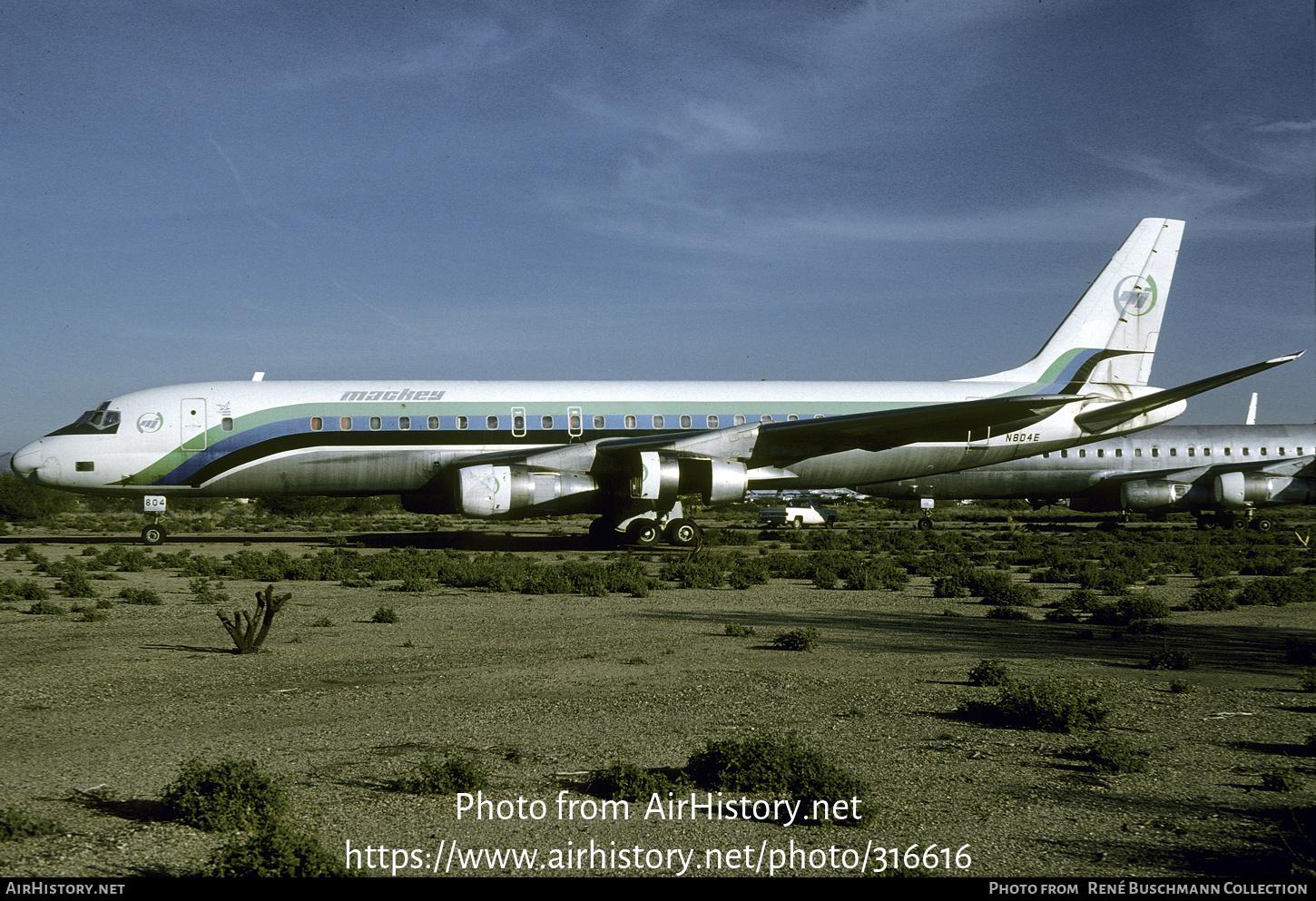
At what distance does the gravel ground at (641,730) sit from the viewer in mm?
4070

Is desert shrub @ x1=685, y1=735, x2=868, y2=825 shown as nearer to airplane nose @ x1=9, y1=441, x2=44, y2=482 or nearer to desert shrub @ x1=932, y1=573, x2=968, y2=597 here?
desert shrub @ x1=932, y1=573, x2=968, y2=597

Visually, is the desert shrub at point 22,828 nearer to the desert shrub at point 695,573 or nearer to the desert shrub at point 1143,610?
the desert shrub at point 1143,610

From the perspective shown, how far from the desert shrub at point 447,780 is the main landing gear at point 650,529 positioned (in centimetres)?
1595

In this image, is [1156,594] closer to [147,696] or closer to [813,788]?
[813,788]

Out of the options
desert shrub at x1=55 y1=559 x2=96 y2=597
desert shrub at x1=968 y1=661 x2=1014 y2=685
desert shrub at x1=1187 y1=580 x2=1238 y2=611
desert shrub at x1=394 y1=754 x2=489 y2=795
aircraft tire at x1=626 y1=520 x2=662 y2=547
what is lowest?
desert shrub at x1=1187 y1=580 x2=1238 y2=611

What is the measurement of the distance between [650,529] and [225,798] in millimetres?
16833

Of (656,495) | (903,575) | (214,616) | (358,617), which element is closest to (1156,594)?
(903,575)

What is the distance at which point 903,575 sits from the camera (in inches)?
628

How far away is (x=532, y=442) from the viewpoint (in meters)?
21.6

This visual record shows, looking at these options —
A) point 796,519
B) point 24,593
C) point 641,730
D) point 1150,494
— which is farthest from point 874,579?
point 796,519

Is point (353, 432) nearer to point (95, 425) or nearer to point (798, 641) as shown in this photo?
point (95, 425)

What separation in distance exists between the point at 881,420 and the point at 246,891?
748 inches

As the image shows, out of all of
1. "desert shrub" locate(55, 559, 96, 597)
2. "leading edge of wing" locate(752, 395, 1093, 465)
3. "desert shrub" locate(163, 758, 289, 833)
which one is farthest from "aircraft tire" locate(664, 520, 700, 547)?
"desert shrub" locate(163, 758, 289, 833)

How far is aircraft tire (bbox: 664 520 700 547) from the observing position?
70.2ft
